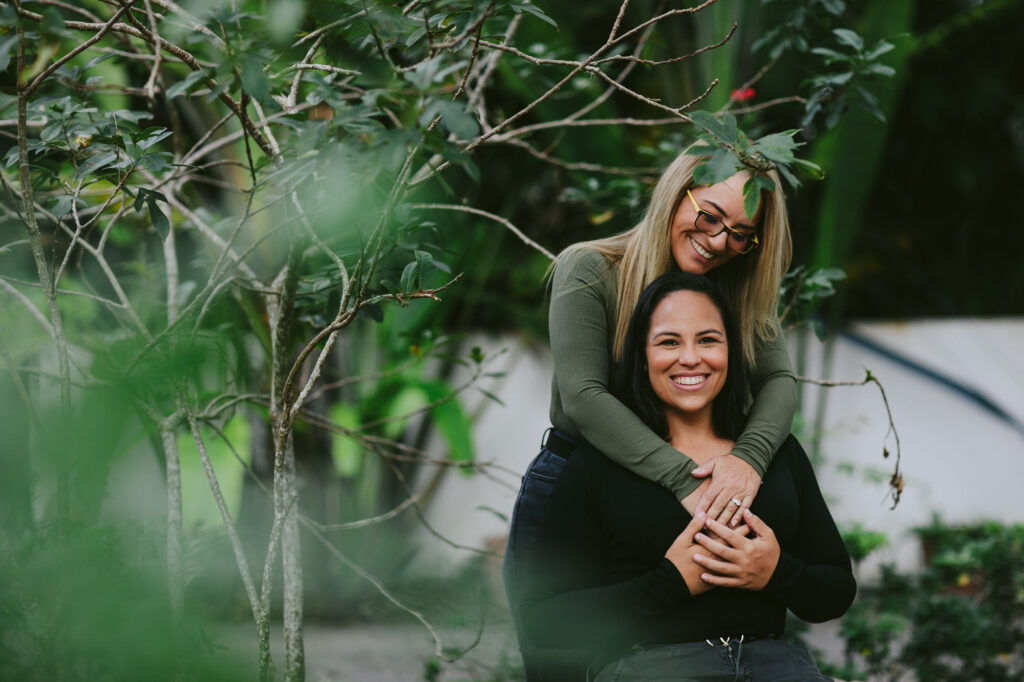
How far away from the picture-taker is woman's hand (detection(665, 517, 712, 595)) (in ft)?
5.83

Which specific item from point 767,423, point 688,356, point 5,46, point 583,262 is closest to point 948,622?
point 767,423

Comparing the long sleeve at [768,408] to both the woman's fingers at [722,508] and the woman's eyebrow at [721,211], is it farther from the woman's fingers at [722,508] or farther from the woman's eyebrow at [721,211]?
the woman's eyebrow at [721,211]

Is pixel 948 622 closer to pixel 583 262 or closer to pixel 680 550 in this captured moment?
pixel 680 550

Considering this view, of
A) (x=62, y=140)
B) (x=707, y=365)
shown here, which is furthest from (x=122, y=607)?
(x=707, y=365)

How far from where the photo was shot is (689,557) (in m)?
1.78

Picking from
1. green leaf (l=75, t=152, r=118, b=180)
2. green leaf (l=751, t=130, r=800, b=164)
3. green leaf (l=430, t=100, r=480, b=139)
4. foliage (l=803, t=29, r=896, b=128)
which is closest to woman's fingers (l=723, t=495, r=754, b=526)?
green leaf (l=751, t=130, r=800, b=164)

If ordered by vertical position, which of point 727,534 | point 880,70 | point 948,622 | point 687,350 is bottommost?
point 948,622

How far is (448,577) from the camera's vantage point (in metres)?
4.99

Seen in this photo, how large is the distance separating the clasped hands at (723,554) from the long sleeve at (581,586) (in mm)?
31

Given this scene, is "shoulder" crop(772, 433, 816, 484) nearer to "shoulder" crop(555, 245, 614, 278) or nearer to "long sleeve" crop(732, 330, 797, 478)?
"long sleeve" crop(732, 330, 797, 478)

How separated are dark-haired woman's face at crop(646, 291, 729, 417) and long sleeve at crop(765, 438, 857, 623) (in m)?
0.30

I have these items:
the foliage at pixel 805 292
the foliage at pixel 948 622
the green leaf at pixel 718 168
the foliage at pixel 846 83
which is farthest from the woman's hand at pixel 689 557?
the foliage at pixel 948 622

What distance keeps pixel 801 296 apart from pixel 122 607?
6.65 ft

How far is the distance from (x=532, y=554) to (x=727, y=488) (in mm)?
464
